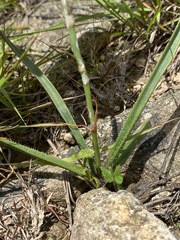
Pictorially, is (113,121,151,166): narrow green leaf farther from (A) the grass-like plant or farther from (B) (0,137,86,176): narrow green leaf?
→ (B) (0,137,86,176): narrow green leaf

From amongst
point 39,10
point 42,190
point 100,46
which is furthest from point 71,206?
point 39,10

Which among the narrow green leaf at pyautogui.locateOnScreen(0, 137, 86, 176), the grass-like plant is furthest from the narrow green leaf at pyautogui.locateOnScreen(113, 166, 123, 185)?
the narrow green leaf at pyautogui.locateOnScreen(0, 137, 86, 176)

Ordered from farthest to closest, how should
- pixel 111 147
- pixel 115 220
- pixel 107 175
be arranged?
pixel 111 147
pixel 107 175
pixel 115 220

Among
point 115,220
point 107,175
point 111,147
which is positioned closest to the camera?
point 115,220

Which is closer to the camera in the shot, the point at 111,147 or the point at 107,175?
the point at 107,175

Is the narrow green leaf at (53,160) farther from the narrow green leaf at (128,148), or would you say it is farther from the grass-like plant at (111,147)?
the narrow green leaf at (128,148)

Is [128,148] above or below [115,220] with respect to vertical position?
above

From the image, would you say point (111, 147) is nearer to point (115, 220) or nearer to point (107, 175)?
point (107, 175)

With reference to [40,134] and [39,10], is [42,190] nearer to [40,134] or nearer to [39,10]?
[40,134]

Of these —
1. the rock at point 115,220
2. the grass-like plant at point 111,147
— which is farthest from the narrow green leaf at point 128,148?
the rock at point 115,220

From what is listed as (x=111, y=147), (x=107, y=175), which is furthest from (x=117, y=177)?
(x=111, y=147)
